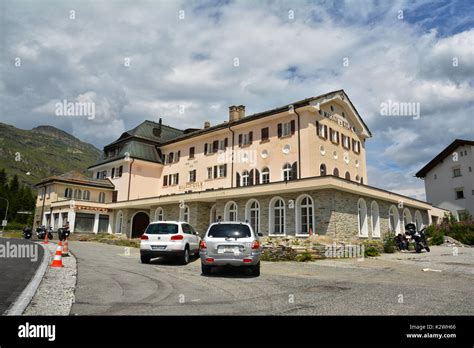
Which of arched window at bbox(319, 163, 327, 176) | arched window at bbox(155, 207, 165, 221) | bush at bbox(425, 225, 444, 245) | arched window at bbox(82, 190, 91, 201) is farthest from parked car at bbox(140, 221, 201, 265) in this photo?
arched window at bbox(82, 190, 91, 201)

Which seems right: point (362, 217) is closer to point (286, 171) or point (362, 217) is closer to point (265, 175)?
point (286, 171)

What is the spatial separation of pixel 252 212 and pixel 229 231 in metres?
13.9

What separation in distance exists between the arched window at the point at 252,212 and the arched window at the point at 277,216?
120 centimetres

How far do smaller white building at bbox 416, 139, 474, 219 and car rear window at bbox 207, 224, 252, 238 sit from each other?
37282 millimetres

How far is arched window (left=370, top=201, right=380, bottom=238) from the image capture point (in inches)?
941

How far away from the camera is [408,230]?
21188 mm

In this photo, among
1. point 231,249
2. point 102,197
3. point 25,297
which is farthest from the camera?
point 102,197

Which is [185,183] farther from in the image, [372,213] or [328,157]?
[372,213]

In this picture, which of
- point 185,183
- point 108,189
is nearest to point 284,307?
point 185,183

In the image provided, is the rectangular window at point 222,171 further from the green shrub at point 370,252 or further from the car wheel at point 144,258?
the car wheel at point 144,258

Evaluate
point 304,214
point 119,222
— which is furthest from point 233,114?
point 304,214

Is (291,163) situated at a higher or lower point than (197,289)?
higher

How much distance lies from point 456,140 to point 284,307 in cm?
4319

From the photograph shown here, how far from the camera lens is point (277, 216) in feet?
76.0
